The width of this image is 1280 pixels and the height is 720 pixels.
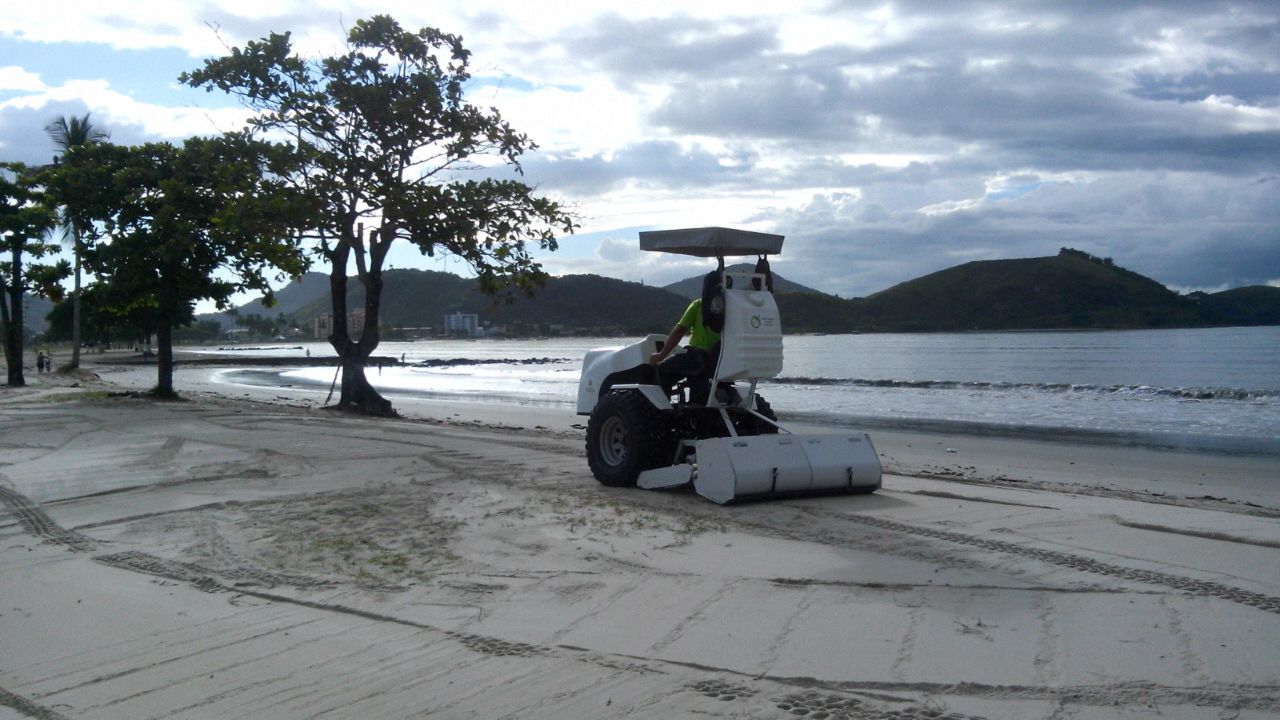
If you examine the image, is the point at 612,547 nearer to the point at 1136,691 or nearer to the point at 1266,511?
the point at 1136,691

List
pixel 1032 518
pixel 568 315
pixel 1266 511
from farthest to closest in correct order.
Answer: pixel 568 315
pixel 1266 511
pixel 1032 518

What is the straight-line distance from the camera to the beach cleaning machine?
323 inches

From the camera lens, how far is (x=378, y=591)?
5.58 meters

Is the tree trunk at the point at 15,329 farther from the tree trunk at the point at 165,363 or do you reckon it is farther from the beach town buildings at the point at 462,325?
the beach town buildings at the point at 462,325

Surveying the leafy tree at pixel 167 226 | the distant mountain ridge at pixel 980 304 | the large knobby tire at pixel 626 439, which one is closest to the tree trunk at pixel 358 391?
the leafy tree at pixel 167 226

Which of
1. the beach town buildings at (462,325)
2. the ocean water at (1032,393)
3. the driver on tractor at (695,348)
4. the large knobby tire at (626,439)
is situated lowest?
the ocean water at (1032,393)

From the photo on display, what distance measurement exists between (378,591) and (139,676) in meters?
1.44

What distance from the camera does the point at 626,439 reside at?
360 inches

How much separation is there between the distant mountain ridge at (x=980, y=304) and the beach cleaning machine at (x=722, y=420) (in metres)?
87.3

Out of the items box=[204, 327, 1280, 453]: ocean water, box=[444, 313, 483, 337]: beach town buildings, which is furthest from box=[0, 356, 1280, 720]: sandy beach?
box=[444, 313, 483, 337]: beach town buildings

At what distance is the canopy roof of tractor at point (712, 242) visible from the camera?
27.5 feet

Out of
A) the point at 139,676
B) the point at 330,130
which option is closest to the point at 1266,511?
the point at 139,676

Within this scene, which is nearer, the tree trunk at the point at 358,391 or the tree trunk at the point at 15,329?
the tree trunk at the point at 358,391

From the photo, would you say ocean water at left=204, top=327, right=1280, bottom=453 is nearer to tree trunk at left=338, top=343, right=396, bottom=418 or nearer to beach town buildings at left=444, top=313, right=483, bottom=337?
tree trunk at left=338, top=343, right=396, bottom=418
